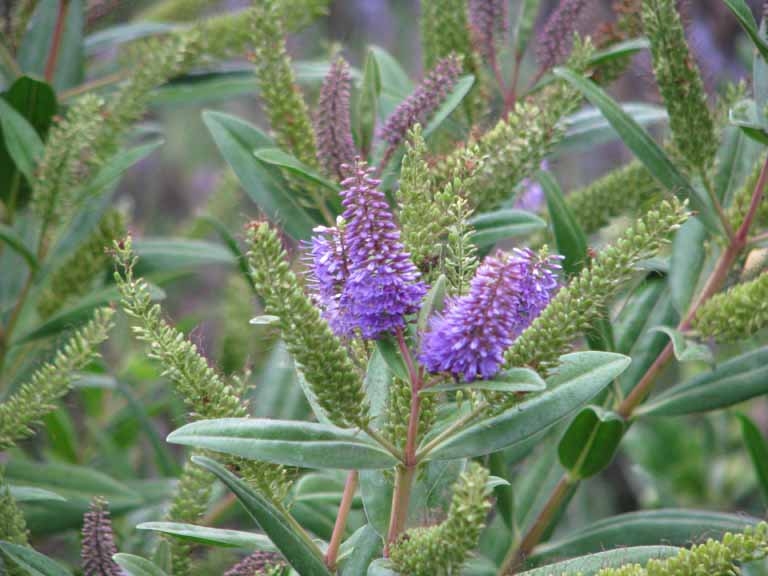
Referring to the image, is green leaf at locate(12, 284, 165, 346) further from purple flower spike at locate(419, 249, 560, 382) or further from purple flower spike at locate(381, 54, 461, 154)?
purple flower spike at locate(419, 249, 560, 382)

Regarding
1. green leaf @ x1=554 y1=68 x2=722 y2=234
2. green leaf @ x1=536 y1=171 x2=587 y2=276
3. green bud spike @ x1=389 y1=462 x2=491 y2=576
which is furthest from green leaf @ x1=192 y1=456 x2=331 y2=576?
green leaf @ x1=554 y1=68 x2=722 y2=234

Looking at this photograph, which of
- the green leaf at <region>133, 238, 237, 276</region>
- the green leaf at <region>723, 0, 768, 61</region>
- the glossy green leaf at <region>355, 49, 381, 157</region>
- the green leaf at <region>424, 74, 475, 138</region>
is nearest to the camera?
the green leaf at <region>723, 0, 768, 61</region>

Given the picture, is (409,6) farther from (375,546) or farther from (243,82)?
(375,546)

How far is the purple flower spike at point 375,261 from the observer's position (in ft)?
2.62

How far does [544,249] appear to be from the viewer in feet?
2.79

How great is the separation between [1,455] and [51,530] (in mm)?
445

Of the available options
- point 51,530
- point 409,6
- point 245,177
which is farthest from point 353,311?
point 409,6

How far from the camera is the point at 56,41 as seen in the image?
1622mm

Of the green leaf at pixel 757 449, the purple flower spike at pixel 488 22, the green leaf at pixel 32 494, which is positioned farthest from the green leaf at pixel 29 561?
the green leaf at pixel 757 449

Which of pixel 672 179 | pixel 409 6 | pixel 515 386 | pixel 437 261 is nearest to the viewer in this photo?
pixel 515 386

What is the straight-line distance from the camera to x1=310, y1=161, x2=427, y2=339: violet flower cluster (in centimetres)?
80

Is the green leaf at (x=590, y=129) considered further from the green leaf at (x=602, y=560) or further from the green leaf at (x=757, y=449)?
the green leaf at (x=602, y=560)

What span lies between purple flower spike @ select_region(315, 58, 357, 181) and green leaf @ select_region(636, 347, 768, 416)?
596 millimetres

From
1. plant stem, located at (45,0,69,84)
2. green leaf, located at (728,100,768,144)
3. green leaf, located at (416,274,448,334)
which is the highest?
plant stem, located at (45,0,69,84)
